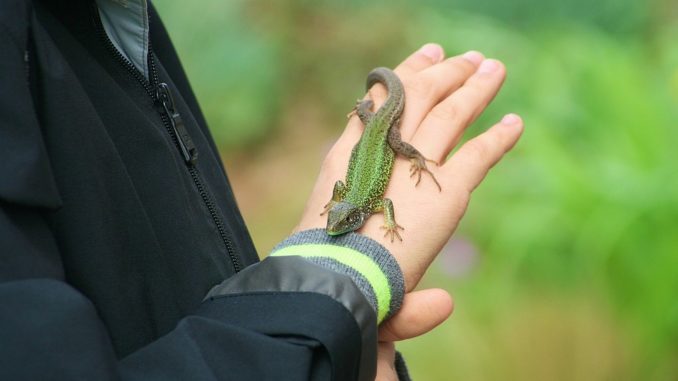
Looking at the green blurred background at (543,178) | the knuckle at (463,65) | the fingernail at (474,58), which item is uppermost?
the fingernail at (474,58)

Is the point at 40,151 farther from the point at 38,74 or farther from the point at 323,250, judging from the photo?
the point at 323,250

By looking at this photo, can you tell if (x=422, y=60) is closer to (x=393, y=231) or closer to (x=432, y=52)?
A: (x=432, y=52)

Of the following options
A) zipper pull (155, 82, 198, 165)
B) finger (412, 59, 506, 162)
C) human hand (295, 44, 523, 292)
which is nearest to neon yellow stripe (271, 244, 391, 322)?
human hand (295, 44, 523, 292)

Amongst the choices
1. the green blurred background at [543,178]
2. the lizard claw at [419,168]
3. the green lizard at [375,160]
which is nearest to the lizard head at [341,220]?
the green lizard at [375,160]

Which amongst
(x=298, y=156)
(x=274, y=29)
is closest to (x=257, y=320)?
(x=298, y=156)

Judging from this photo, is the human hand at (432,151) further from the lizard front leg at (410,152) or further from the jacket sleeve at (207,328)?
the jacket sleeve at (207,328)

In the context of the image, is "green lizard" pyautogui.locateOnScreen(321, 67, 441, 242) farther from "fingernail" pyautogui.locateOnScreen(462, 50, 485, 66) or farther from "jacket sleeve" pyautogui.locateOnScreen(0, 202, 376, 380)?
"jacket sleeve" pyautogui.locateOnScreen(0, 202, 376, 380)

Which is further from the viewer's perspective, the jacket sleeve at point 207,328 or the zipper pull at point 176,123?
the zipper pull at point 176,123

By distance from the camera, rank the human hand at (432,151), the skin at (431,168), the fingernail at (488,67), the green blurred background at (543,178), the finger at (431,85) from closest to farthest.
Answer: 1. the skin at (431,168)
2. the human hand at (432,151)
3. the finger at (431,85)
4. the fingernail at (488,67)
5. the green blurred background at (543,178)
